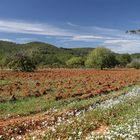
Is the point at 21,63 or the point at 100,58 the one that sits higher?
the point at 100,58

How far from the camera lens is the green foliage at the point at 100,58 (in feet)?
242

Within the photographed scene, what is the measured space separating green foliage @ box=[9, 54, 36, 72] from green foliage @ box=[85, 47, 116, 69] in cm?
2250

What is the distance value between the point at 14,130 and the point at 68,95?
10.2 m

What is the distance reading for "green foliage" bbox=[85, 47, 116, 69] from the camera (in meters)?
73.7

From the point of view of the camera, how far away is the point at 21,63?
52562 millimetres

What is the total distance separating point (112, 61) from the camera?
259 feet

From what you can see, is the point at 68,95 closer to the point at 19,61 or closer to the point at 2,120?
the point at 2,120

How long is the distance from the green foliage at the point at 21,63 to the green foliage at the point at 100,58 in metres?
22.5

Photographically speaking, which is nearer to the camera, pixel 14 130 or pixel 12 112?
pixel 14 130

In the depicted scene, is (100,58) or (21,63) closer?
(21,63)

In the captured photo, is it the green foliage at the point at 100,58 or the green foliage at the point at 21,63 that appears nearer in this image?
the green foliage at the point at 21,63

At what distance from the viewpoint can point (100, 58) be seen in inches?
2886

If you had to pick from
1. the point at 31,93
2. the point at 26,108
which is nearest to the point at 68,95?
the point at 31,93

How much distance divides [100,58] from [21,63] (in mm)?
24278
